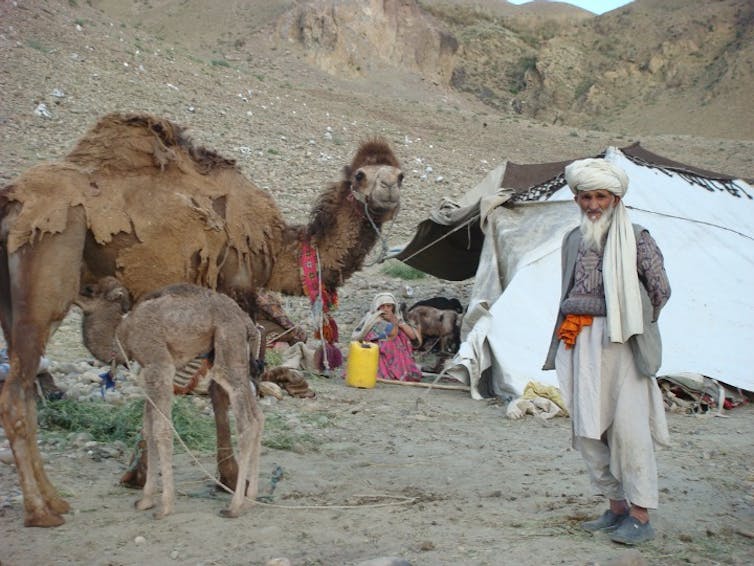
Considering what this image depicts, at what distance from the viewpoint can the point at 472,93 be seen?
192ft

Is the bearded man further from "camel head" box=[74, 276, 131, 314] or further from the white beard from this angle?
"camel head" box=[74, 276, 131, 314]

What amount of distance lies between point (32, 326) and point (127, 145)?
1.36m

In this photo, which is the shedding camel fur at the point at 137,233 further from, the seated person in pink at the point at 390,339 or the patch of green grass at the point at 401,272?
the patch of green grass at the point at 401,272

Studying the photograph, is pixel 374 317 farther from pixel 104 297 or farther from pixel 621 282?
pixel 621 282

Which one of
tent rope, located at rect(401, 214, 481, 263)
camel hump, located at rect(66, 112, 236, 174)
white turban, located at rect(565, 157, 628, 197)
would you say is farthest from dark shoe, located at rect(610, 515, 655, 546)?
tent rope, located at rect(401, 214, 481, 263)

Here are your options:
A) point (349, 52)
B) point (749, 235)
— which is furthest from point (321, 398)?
point (349, 52)

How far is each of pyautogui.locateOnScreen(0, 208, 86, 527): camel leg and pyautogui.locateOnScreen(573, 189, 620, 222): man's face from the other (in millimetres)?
2951

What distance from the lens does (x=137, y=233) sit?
5.70 meters

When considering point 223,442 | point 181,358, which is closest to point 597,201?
point 181,358

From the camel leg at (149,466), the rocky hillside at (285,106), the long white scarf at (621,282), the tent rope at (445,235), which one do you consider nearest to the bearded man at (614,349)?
the long white scarf at (621,282)

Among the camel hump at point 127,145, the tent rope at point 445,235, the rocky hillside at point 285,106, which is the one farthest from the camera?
the rocky hillside at point 285,106

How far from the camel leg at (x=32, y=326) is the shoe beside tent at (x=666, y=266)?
15.0ft

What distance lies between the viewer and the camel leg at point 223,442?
18.1 feet

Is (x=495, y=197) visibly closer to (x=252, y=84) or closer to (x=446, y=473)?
(x=446, y=473)
